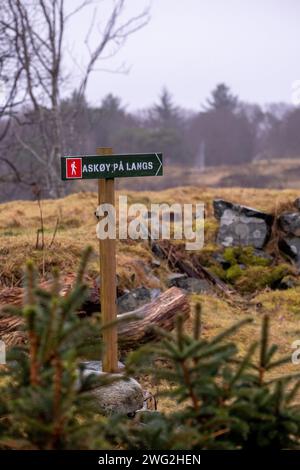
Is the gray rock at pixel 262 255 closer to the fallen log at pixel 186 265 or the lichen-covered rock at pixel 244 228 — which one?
the lichen-covered rock at pixel 244 228

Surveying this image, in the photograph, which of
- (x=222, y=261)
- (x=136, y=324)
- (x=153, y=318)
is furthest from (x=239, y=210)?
(x=136, y=324)

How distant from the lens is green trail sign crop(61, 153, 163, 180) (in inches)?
231

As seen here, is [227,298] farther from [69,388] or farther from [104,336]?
[69,388]

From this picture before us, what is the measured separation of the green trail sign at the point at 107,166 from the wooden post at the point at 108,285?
116 millimetres

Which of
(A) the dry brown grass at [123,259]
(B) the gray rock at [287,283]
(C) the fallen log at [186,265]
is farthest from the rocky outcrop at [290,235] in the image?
(C) the fallen log at [186,265]

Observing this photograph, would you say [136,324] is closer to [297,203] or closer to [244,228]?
[244,228]

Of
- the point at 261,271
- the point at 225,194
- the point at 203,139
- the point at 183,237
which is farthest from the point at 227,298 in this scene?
the point at 203,139

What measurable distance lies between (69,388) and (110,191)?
10.6ft

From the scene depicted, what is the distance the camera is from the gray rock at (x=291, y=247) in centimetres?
1207

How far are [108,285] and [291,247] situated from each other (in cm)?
659

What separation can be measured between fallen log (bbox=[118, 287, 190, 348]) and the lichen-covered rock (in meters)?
4.36

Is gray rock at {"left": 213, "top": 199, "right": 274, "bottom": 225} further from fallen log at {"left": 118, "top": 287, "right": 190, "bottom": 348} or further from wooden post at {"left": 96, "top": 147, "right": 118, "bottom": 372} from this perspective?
wooden post at {"left": 96, "top": 147, "right": 118, "bottom": 372}

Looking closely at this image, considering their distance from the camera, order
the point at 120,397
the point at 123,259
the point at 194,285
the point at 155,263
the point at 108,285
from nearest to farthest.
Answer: the point at 120,397
the point at 108,285
the point at 123,259
the point at 194,285
the point at 155,263

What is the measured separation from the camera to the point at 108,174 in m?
5.93
